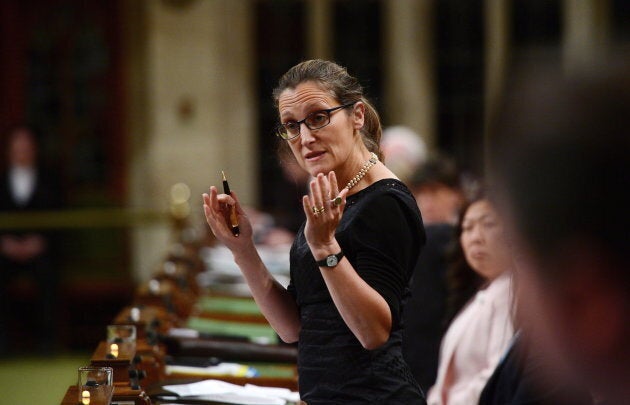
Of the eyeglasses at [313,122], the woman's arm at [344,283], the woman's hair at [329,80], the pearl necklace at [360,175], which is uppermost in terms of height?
the woman's hair at [329,80]

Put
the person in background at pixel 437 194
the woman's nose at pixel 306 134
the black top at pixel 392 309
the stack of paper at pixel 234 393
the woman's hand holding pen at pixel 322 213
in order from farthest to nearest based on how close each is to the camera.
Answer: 1. the person in background at pixel 437 194
2. the stack of paper at pixel 234 393
3. the woman's nose at pixel 306 134
4. the black top at pixel 392 309
5. the woman's hand holding pen at pixel 322 213

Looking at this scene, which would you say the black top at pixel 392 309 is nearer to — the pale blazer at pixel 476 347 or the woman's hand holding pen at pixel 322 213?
the woman's hand holding pen at pixel 322 213

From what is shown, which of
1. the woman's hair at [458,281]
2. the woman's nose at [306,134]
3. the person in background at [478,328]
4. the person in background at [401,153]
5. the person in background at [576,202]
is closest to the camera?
the person in background at [576,202]

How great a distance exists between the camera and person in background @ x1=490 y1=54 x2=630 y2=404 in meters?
0.72

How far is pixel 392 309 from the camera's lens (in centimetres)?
→ 231

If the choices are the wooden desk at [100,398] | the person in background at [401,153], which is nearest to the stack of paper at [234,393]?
the wooden desk at [100,398]

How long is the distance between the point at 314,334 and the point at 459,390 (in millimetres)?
1417

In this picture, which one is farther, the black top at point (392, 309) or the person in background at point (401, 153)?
the person in background at point (401, 153)

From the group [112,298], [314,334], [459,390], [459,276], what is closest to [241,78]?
[112,298]

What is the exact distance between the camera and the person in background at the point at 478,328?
3.72m

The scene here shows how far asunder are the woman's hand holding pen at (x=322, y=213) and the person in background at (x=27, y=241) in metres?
7.13

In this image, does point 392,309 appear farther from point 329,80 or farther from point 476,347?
point 476,347

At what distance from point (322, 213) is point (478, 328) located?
1.73 meters

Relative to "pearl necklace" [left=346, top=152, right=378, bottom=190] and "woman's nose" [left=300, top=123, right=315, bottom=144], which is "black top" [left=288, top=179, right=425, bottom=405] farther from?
"woman's nose" [left=300, top=123, right=315, bottom=144]
